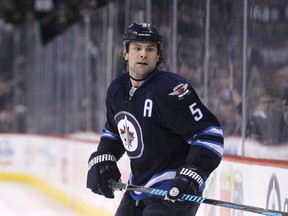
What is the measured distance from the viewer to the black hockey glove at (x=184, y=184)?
Answer: 9.97 ft

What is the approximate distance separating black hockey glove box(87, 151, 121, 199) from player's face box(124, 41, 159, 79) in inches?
17.3

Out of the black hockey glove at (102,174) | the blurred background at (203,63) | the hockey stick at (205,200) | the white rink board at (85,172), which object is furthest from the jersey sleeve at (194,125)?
the blurred background at (203,63)

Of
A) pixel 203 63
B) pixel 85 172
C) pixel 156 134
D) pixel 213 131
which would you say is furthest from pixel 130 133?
pixel 85 172

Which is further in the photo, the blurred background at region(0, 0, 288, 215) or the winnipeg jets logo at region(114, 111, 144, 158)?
the blurred background at region(0, 0, 288, 215)

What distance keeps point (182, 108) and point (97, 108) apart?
17.8 feet

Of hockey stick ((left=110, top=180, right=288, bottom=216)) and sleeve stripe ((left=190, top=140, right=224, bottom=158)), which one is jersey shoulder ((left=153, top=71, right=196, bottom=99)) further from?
hockey stick ((left=110, top=180, right=288, bottom=216))

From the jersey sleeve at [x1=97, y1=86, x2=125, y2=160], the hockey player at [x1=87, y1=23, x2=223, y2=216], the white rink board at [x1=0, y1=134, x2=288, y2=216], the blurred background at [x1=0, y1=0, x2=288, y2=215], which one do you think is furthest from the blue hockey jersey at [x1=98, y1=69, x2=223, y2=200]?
the blurred background at [x1=0, y1=0, x2=288, y2=215]

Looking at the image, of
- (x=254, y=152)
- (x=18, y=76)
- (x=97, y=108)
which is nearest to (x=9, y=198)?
(x=97, y=108)

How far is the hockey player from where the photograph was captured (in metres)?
3.13

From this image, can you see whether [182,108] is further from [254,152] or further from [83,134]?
[83,134]

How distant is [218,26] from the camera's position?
17.8ft

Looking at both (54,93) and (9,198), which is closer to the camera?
(9,198)

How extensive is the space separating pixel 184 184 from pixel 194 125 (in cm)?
27

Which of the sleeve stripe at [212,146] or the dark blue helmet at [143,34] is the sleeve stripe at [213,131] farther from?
the dark blue helmet at [143,34]
